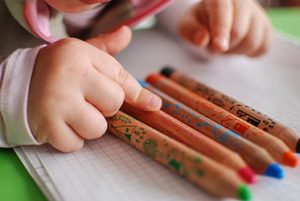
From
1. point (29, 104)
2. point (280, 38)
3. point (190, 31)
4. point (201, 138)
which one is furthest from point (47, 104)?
point (280, 38)

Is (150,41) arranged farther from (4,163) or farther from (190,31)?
(4,163)

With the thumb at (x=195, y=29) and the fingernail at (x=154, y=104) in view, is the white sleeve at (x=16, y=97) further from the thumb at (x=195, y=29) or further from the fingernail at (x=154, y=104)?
the thumb at (x=195, y=29)

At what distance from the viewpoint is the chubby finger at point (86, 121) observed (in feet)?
1.06

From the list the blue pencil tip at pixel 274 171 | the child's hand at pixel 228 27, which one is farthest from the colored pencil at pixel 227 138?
the child's hand at pixel 228 27

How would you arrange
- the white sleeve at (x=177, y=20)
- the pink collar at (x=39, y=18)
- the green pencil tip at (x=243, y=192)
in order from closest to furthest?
1. the green pencil tip at (x=243, y=192)
2. the pink collar at (x=39, y=18)
3. the white sleeve at (x=177, y=20)

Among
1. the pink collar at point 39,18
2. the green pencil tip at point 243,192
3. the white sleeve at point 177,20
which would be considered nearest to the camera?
the green pencil tip at point 243,192

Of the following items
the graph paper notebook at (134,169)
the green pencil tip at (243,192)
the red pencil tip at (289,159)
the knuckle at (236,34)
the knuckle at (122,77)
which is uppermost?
the knuckle at (236,34)

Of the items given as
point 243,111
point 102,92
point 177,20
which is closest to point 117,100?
point 102,92

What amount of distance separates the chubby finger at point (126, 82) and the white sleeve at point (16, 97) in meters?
0.05

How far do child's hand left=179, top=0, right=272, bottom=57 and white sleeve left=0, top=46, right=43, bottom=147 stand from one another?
204 mm

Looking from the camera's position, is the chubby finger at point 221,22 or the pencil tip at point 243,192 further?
the chubby finger at point 221,22

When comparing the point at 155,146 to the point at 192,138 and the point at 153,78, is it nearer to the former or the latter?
the point at 192,138

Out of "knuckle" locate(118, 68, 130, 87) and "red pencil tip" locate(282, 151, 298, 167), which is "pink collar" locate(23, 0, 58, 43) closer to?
"knuckle" locate(118, 68, 130, 87)

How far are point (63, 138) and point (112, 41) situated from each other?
131 mm
